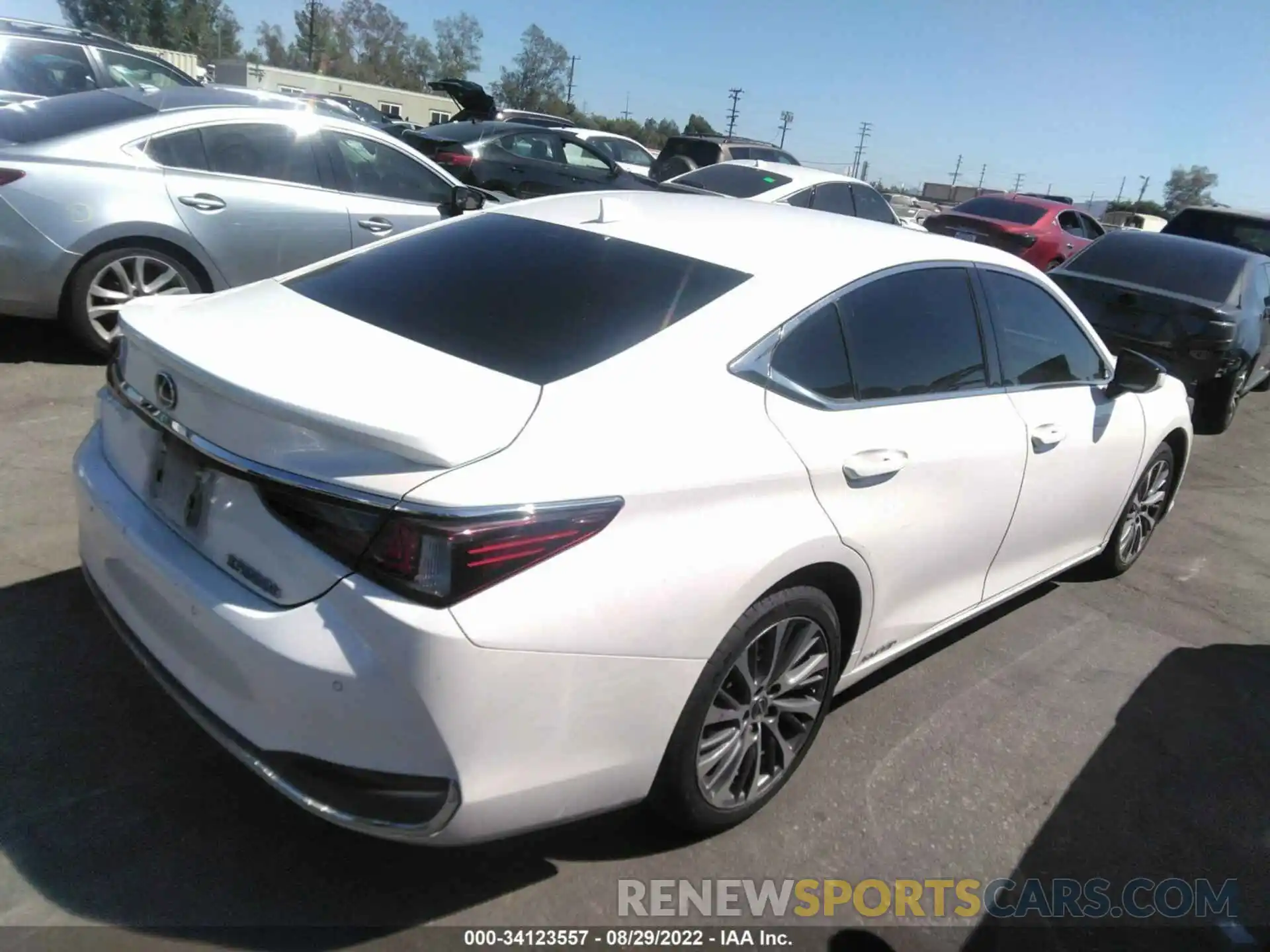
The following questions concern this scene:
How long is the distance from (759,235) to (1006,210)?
44.6 feet

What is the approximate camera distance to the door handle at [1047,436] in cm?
362

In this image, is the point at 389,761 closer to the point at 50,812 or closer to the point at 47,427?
the point at 50,812

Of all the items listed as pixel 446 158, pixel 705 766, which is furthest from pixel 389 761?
pixel 446 158

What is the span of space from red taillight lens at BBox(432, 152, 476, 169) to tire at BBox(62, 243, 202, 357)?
7.13 metres

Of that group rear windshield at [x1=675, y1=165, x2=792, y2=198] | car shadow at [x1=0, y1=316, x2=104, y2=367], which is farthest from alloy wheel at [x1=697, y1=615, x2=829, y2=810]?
rear windshield at [x1=675, y1=165, x2=792, y2=198]

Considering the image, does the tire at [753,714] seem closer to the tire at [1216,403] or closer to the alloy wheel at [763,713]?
the alloy wheel at [763,713]

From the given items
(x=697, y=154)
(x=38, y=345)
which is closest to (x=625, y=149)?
(x=697, y=154)

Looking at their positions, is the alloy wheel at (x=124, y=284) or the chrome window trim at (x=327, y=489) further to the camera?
the alloy wheel at (x=124, y=284)

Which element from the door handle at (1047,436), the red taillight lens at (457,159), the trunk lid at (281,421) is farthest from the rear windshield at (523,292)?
the red taillight lens at (457,159)

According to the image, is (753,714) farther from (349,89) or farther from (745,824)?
(349,89)

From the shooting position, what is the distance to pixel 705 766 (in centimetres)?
258

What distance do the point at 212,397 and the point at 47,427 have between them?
318cm

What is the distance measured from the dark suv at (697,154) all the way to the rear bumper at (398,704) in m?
11.8

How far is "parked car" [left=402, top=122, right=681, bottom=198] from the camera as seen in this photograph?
1240 centimetres
